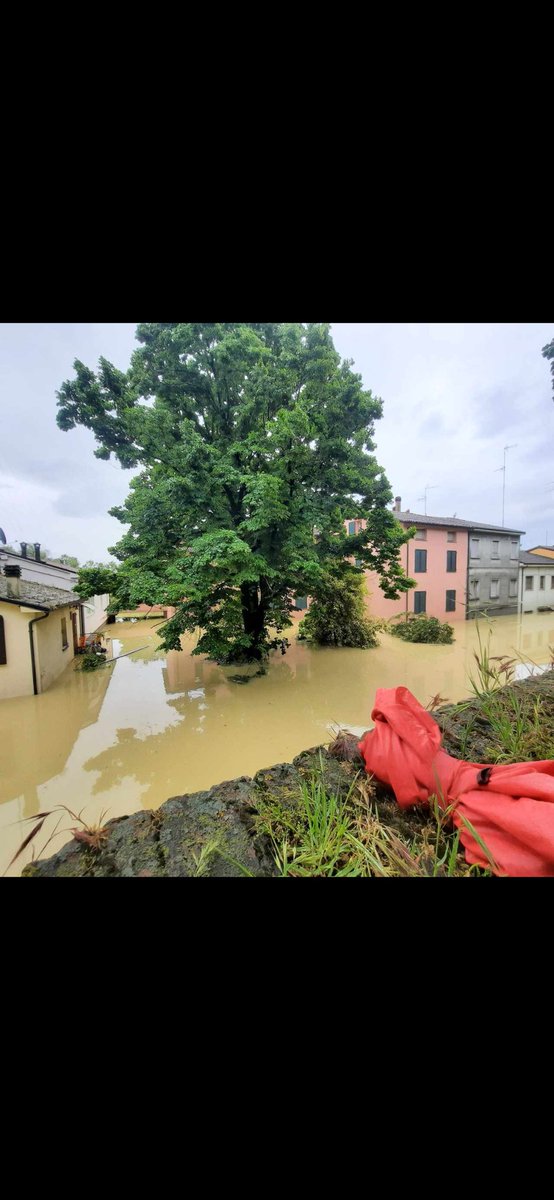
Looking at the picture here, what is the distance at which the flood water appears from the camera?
3.49 m

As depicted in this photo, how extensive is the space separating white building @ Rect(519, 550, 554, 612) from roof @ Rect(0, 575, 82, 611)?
1565 cm

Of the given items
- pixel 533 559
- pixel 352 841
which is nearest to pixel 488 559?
pixel 533 559

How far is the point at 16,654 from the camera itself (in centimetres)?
584

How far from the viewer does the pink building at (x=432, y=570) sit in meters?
11.1

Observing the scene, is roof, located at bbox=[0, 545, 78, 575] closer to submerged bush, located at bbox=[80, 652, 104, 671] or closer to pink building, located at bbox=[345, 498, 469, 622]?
submerged bush, located at bbox=[80, 652, 104, 671]

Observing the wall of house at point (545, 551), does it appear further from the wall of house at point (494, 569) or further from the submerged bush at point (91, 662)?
the submerged bush at point (91, 662)

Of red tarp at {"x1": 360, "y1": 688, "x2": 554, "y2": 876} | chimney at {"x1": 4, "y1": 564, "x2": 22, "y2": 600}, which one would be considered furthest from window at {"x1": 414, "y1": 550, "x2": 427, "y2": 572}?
chimney at {"x1": 4, "y1": 564, "x2": 22, "y2": 600}

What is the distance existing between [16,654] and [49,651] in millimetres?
801

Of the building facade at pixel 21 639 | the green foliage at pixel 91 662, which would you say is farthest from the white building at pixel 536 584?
the building facade at pixel 21 639

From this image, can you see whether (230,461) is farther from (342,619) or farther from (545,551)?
(545,551)

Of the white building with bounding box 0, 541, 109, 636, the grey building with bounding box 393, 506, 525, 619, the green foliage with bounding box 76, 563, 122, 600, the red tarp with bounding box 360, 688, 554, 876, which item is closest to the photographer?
the red tarp with bounding box 360, 688, 554, 876
